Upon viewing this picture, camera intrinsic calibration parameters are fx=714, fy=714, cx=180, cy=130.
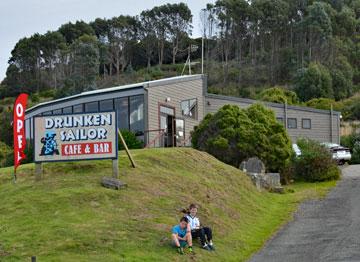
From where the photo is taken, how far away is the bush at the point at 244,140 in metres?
32.7

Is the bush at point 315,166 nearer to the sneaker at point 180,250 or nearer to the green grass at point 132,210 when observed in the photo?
the green grass at point 132,210

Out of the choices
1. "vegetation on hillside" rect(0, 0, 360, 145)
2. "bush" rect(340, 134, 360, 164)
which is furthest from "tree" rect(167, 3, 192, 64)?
"bush" rect(340, 134, 360, 164)

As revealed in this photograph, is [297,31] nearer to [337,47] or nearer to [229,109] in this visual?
[337,47]

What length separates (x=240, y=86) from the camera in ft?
282

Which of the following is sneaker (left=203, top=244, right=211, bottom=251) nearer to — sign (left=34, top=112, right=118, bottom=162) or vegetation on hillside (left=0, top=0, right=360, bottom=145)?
sign (left=34, top=112, right=118, bottom=162)

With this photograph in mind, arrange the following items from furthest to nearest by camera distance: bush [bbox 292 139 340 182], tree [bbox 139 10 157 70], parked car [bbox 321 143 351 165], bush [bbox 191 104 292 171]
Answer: tree [bbox 139 10 157 70], parked car [bbox 321 143 351 165], bush [bbox 292 139 340 182], bush [bbox 191 104 292 171]

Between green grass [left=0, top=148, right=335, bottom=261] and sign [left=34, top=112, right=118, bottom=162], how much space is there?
643mm

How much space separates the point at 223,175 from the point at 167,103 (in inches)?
561

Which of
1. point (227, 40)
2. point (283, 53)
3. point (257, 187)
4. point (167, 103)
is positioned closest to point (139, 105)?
point (167, 103)

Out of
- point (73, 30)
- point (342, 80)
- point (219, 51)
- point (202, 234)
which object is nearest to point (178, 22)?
point (219, 51)

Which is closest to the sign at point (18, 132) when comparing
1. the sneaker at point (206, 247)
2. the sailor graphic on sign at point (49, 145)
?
the sailor graphic on sign at point (49, 145)

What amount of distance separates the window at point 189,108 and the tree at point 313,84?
34152 millimetres

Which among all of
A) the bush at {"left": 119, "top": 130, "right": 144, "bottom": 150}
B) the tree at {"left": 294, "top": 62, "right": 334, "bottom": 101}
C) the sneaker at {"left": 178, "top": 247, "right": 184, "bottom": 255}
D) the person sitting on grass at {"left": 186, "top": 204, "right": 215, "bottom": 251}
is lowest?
the sneaker at {"left": 178, "top": 247, "right": 184, "bottom": 255}

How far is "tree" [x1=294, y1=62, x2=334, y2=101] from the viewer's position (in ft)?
245
